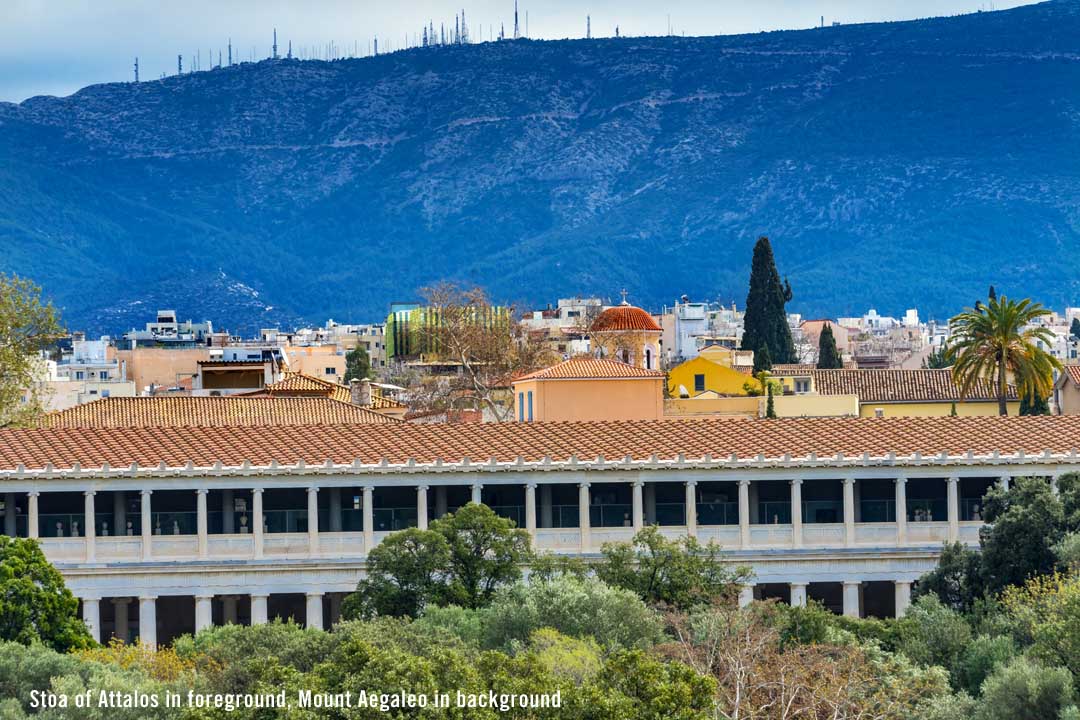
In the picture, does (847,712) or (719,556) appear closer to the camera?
(847,712)

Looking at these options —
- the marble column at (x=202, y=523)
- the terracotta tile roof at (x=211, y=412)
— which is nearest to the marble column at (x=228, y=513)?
the marble column at (x=202, y=523)

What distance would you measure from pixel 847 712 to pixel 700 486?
2505 centimetres

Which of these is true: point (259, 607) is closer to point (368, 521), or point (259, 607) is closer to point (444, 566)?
point (368, 521)

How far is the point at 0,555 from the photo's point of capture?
57.6m

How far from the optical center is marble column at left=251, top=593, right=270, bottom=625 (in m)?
67.7

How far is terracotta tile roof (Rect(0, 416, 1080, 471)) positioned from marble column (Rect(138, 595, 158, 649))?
3.89 m

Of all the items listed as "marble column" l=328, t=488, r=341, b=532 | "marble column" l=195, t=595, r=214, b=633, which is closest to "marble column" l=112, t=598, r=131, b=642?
"marble column" l=195, t=595, r=214, b=633

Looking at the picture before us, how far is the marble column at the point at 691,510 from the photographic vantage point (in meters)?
69.8

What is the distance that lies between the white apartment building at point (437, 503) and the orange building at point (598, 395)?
13.7 m

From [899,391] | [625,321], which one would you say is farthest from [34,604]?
[625,321]

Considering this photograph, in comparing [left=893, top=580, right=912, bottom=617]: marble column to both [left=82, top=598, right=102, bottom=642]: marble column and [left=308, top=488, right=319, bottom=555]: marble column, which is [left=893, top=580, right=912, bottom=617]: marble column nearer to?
[left=308, top=488, right=319, bottom=555]: marble column

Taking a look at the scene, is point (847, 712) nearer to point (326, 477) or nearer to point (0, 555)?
point (0, 555)

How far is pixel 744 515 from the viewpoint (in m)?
69.9

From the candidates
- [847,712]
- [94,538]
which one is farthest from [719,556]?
[847,712]
